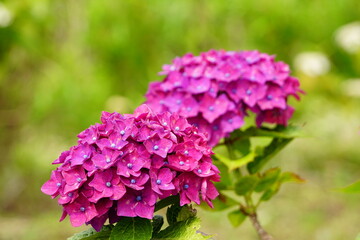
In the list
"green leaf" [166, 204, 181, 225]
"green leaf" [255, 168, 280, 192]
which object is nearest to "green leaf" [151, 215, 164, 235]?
"green leaf" [166, 204, 181, 225]

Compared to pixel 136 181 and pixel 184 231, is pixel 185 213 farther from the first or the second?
pixel 136 181

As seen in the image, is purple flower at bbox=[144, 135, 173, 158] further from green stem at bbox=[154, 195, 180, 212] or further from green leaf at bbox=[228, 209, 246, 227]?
green leaf at bbox=[228, 209, 246, 227]

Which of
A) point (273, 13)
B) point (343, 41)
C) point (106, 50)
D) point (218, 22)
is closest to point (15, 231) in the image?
point (106, 50)

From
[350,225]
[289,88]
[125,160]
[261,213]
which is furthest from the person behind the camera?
[261,213]

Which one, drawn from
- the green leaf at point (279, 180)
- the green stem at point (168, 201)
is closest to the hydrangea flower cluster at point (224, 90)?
the green leaf at point (279, 180)

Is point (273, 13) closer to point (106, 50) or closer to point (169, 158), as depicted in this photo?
point (106, 50)

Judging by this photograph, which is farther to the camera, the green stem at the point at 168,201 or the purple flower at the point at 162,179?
the green stem at the point at 168,201

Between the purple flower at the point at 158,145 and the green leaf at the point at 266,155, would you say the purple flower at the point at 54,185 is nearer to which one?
the purple flower at the point at 158,145
